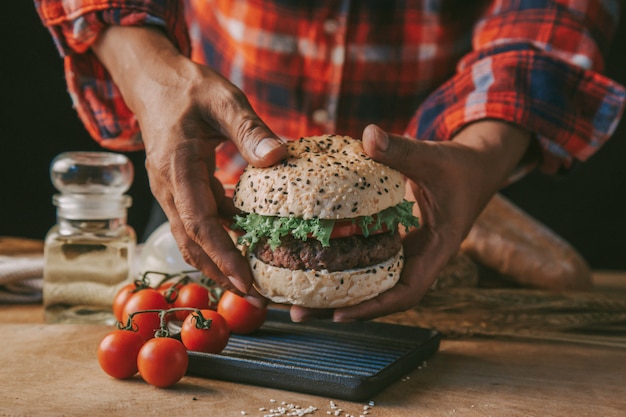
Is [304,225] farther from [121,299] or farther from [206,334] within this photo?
[121,299]

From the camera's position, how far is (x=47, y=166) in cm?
502

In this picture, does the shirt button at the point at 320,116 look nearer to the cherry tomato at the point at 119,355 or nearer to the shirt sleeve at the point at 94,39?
the shirt sleeve at the point at 94,39

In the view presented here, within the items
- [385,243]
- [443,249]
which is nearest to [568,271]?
[443,249]

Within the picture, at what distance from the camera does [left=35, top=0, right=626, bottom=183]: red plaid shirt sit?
2.56m

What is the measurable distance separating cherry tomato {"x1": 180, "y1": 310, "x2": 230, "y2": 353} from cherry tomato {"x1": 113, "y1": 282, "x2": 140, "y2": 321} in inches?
15.5

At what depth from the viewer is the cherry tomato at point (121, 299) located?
2449 millimetres

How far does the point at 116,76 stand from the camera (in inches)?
95.0

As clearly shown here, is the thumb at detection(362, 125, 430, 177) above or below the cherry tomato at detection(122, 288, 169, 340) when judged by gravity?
above

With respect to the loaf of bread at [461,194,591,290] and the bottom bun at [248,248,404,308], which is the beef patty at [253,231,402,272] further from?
the loaf of bread at [461,194,591,290]

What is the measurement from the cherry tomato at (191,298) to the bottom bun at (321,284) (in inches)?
16.7

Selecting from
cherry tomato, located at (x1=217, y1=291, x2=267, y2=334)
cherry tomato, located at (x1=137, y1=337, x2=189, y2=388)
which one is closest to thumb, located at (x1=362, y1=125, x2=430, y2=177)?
cherry tomato, located at (x1=217, y1=291, x2=267, y2=334)

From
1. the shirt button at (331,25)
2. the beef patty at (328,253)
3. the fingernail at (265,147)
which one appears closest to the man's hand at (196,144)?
the fingernail at (265,147)

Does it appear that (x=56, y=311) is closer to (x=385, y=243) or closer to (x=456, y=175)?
(x=385, y=243)

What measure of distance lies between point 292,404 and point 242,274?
1.29 feet
